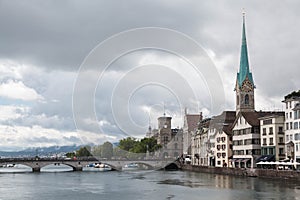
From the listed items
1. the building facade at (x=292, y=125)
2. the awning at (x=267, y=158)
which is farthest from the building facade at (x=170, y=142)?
the building facade at (x=292, y=125)

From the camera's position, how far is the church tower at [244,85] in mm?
132750

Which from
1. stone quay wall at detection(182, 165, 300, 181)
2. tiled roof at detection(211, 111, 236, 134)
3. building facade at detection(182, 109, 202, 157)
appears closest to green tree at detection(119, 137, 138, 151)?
building facade at detection(182, 109, 202, 157)

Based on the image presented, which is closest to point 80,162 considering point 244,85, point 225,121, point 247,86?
point 225,121

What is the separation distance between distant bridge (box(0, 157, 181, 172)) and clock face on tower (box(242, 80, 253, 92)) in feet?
92.5

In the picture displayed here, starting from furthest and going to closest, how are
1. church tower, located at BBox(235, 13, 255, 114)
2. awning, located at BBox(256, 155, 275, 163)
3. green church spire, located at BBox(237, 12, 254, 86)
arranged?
1. green church spire, located at BBox(237, 12, 254, 86)
2. church tower, located at BBox(235, 13, 255, 114)
3. awning, located at BBox(256, 155, 275, 163)

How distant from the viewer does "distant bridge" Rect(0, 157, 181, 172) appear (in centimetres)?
12769

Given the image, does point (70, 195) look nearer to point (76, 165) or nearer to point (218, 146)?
point (218, 146)

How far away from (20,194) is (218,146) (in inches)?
2396

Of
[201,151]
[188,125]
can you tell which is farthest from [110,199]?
[188,125]

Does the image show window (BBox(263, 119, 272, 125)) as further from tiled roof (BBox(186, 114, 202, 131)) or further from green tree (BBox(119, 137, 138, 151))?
green tree (BBox(119, 137, 138, 151))

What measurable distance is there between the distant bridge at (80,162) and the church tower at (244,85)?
25.4 m

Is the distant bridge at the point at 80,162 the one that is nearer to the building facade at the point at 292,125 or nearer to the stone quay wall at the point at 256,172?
the stone quay wall at the point at 256,172

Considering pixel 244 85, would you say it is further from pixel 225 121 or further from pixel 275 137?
pixel 275 137

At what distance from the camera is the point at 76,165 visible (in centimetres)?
13312
